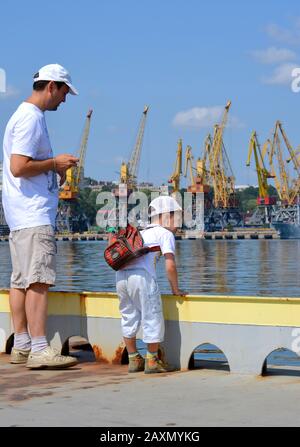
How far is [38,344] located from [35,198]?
2.68ft

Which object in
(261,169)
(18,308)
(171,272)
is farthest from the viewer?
(261,169)

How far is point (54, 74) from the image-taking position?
4.99m

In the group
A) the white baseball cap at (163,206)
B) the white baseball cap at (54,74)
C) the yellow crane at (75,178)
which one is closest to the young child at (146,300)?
the white baseball cap at (163,206)

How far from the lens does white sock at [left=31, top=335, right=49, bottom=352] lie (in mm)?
4934

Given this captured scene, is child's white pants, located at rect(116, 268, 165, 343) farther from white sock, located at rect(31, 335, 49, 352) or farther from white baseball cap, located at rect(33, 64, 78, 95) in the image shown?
white baseball cap, located at rect(33, 64, 78, 95)

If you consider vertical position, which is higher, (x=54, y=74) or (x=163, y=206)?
(x=54, y=74)

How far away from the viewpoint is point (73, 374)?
15.9 ft

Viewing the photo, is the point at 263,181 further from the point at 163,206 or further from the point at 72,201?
the point at 163,206

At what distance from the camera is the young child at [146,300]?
4.88 metres

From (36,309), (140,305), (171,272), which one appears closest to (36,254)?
(36,309)

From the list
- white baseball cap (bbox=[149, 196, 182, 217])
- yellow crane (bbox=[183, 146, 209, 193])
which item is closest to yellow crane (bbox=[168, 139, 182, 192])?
yellow crane (bbox=[183, 146, 209, 193])

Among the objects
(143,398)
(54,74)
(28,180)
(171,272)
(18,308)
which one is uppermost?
(54,74)

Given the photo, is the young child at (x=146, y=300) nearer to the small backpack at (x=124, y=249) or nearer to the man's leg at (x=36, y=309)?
the small backpack at (x=124, y=249)
